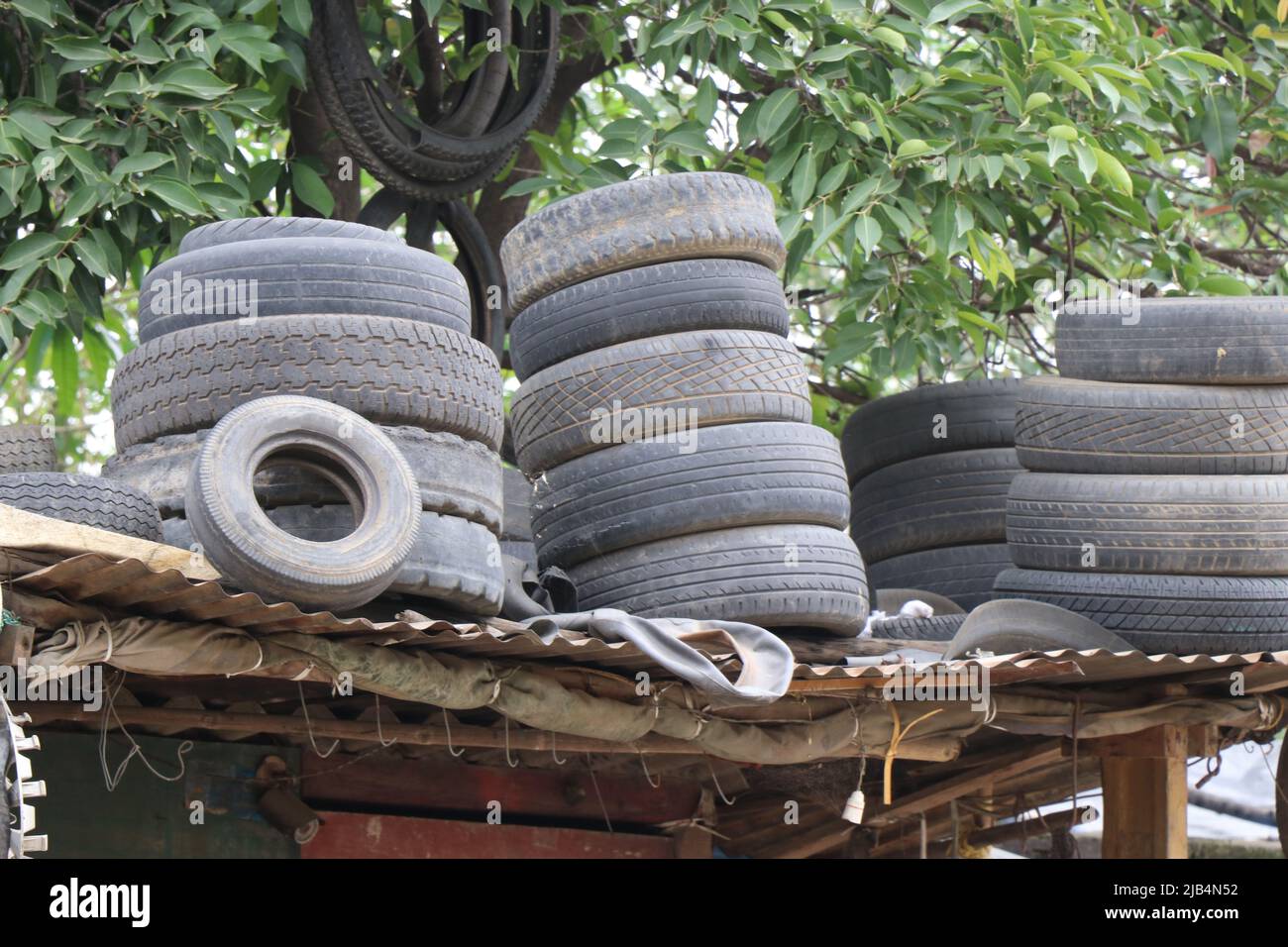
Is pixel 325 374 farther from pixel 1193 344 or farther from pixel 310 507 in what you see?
pixel 1193 344

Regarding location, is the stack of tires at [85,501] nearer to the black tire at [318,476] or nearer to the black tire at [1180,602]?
the black tire at [318,476]

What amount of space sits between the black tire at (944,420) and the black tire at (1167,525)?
1284 millimetres

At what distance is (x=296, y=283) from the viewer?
4789 mm

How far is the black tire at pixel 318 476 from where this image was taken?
4.57 metres

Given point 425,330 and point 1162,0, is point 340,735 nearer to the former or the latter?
point 425,330

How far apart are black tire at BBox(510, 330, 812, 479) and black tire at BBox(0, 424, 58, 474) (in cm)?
149

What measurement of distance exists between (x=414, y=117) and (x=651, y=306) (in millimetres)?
2260

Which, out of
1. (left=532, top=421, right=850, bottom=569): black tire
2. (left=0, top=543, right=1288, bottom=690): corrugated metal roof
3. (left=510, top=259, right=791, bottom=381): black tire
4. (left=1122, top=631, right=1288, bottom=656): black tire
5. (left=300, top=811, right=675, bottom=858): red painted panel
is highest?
(left=510, top=259, right=791, bottom=381): black tire

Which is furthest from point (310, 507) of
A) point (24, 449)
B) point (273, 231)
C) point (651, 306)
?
point (651, 306)

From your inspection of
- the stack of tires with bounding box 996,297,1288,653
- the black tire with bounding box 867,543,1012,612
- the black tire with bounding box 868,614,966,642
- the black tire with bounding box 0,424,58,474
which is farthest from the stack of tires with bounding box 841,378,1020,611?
the black tire with bounding box 0,424,58,474

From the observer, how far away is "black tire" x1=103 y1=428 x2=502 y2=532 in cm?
457

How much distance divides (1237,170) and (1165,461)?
7.92ft

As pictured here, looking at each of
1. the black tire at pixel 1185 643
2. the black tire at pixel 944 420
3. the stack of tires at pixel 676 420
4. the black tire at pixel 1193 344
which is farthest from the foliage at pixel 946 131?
the black tire at pixel 1185 643

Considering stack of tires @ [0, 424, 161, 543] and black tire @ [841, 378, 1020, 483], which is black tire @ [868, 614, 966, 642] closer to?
black tire @ [841, 378, 1020, 483]
